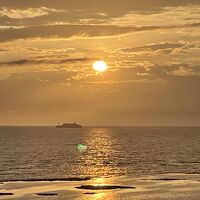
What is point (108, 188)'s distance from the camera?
97.1 meters

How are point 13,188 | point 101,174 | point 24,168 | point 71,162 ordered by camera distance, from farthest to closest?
1. point 71,162
2. point 24,168
3. point 101,174
4. point 13,188

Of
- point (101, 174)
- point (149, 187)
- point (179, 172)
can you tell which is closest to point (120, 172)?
point (101, 174)

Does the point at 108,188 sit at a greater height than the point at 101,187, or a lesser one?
lesser

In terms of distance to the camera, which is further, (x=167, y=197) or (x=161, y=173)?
(x=161, y=173)

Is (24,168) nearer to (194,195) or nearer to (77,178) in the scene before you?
(77,178)

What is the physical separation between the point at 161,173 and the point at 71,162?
42670 mm

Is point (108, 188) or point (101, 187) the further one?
point (101, 187)

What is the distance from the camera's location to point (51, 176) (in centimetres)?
12138

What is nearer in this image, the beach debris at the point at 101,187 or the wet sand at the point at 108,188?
the wet sand at the point at 108,188

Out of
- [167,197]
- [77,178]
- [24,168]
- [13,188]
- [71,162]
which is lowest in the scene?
[167,197]

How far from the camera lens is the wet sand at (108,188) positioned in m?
86.2

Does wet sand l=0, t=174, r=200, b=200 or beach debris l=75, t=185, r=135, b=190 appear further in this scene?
beach debris l=75, t=185, r=135, b=190

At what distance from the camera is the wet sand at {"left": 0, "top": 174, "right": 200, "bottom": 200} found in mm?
86188

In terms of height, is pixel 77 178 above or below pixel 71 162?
below
